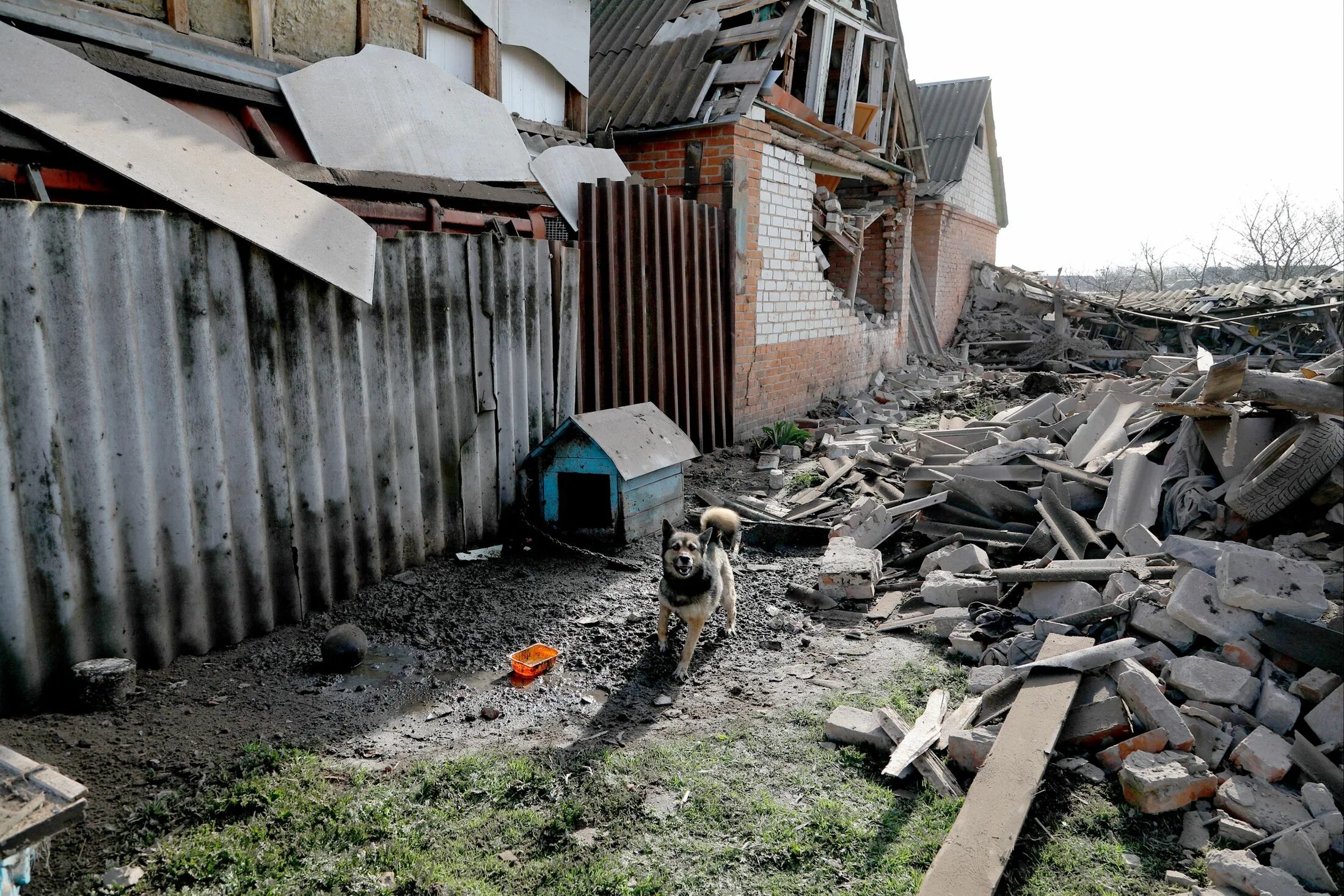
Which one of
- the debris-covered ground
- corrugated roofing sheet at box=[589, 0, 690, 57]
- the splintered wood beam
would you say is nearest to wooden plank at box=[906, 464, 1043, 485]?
the debris-covered ground

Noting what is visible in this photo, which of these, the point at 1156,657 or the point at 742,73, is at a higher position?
the point at 742,73

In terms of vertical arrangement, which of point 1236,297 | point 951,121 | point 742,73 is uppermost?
point 951,121

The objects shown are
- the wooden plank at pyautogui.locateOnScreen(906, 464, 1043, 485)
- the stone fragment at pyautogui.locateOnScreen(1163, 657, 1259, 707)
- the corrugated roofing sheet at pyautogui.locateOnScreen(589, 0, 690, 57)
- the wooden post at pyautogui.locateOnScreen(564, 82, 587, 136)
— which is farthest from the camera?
the corrugated roofing sheet at pyautogui.locateOnScreen(589, 0, 690, 57)

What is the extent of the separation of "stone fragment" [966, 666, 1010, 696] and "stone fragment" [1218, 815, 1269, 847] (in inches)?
44.1

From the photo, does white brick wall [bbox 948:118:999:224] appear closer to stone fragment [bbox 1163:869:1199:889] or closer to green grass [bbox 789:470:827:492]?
green grass [bbox 789:470:827:492]

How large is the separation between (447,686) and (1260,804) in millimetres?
3699

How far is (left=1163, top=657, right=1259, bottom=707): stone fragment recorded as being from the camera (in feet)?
12.1

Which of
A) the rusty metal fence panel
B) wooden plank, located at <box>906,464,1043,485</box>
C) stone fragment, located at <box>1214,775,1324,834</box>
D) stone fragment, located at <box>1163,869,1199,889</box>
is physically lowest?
stone fragment, located at <box>1163,869,1199,889</box>

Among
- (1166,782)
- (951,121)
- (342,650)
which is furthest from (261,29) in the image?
(951,121)

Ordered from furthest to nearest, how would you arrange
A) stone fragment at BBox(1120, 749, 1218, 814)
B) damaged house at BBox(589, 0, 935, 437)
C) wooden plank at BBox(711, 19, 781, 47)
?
wooden plank at BBox(711, 19, 781, 47), damaged house at BBox(589, 0, 935, 437), stone fragment at BBox(1120, 749, 1218, 814)

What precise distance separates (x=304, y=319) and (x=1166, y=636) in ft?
16.4

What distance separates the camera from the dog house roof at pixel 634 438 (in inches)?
237

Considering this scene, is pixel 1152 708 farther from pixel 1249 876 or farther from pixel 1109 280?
pixel 1109 280

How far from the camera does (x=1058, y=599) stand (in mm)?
4773
